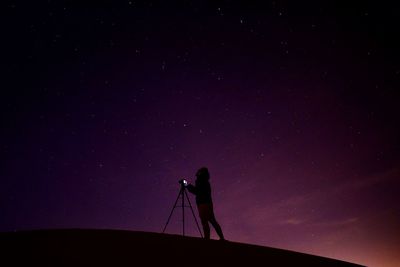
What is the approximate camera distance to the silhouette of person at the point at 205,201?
28.0 ft

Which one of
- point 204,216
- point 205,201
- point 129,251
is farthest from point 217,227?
point 129,251

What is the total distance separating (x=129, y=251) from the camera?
6129 millimetres

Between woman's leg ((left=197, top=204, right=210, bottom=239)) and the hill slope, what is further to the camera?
woman's leg ((left=197, top=204, right=210, bottom=239))

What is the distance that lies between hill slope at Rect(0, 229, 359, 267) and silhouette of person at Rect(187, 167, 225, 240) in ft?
2.34

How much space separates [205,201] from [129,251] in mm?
2860

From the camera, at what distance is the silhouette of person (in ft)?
28.0

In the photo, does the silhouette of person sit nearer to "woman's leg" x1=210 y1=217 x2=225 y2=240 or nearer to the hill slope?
"woman's leg" x1=210 y1=217 x2=225 y2=240

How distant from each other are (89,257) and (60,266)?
1.86ft

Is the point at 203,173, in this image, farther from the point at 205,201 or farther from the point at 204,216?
the point at 204,216

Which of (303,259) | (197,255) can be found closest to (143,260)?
(197,255)

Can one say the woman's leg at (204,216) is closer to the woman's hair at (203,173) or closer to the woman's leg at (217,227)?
the woman's leg at (217,227)

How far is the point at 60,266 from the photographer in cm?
507

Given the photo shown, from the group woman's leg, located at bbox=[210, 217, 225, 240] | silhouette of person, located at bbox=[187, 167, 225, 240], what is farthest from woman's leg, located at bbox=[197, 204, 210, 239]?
woman's leg, located at bbox=[210, 217, 225, 240]

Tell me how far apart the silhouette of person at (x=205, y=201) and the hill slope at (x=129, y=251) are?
713 millimetres
